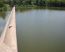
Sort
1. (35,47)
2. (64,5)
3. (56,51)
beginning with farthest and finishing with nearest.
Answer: (64,5)
(35,47)
(56,51)

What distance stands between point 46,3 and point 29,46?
84.4 feet

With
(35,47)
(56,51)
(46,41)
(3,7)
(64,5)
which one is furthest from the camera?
(64,5)

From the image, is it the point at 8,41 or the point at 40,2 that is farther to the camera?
the point at 40,2

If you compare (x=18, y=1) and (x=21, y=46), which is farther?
(x=18, y=1)

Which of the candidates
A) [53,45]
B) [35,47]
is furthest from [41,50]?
[53,45]

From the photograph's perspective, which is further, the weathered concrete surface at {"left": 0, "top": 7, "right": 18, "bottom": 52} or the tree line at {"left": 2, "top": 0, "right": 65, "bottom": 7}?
the tree line at {"left": 2, "top": 0, "right": 65, "bottom": 7}

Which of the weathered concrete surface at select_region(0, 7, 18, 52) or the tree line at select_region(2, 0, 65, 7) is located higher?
the weathered concrete surface at select_region(0, 7, 18, 52)

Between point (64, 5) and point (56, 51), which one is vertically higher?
point (56, 51)

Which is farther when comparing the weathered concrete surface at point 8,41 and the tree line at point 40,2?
the tree line at point 40,2

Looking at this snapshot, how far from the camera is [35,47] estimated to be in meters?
3.97

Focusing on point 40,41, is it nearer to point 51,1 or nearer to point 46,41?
Result: point 46,41

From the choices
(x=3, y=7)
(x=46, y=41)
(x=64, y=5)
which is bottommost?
(x=64, y=5)

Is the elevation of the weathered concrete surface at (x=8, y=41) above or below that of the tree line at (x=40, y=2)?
above

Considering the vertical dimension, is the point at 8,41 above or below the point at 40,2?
above
